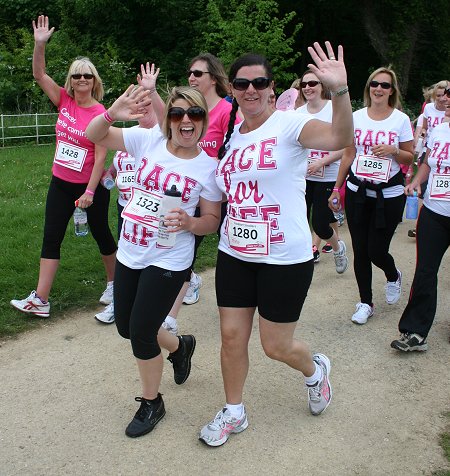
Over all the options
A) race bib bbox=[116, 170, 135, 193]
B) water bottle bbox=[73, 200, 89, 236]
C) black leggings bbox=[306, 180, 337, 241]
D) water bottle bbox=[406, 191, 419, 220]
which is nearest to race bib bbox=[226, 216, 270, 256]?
race bib bbox=[116, 170, 135, 193]

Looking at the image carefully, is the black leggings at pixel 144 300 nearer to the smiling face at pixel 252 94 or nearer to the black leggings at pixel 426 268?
the smiling face at pixel 252 94

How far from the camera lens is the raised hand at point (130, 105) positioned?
130 inches

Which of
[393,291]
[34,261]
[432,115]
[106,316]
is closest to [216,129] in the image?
[106,316]

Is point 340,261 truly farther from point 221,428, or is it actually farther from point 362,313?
point 221,428

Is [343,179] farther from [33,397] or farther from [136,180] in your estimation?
[33,397]

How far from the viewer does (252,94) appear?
314 centimetres

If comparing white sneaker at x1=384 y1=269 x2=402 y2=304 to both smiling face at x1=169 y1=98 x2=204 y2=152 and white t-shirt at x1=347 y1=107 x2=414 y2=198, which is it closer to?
white t-shirt at x1=347 y1=107 x2=414 y2=198

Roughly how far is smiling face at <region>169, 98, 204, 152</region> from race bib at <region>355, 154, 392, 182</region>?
6.84 ft

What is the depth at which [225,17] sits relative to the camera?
19359 mm

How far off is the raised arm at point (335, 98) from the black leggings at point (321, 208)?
3.13 meters

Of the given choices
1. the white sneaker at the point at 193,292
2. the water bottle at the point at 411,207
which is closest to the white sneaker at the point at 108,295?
the white sneaker at the point at 193,292

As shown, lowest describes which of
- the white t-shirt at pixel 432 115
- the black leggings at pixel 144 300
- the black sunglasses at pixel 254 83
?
the black leggings at pixel 144 300

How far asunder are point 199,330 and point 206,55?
213 centimetres

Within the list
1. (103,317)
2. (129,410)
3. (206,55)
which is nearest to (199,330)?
(103,317)
